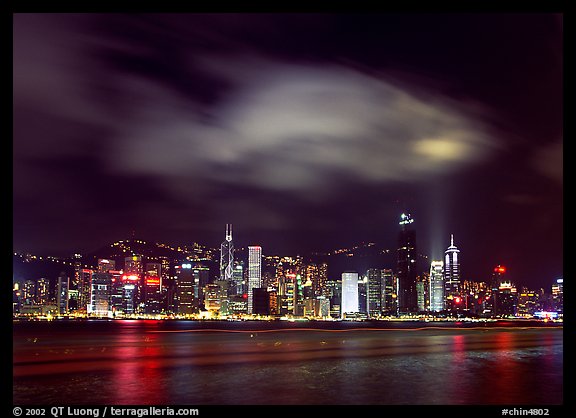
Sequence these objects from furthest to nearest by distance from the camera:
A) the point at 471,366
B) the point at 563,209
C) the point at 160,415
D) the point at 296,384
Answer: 1. the point at 471,366
2. the point at 296,384
3. the point at 160,415
4. the point at 563,209

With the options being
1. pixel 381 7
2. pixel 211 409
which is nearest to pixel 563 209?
pixel 381 7

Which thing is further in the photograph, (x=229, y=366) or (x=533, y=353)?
(x=533, y=353)

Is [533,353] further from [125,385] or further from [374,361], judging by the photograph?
[125,385]

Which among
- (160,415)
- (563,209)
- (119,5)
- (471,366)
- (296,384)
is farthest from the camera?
(471,366)

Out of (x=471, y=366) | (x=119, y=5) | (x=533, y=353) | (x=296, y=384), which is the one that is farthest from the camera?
(x=533, y=353)

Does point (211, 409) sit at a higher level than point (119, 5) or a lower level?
lower

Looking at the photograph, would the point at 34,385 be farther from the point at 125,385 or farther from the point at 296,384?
the point at 296,384

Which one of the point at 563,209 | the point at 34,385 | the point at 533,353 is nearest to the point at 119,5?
the point at 563,209
